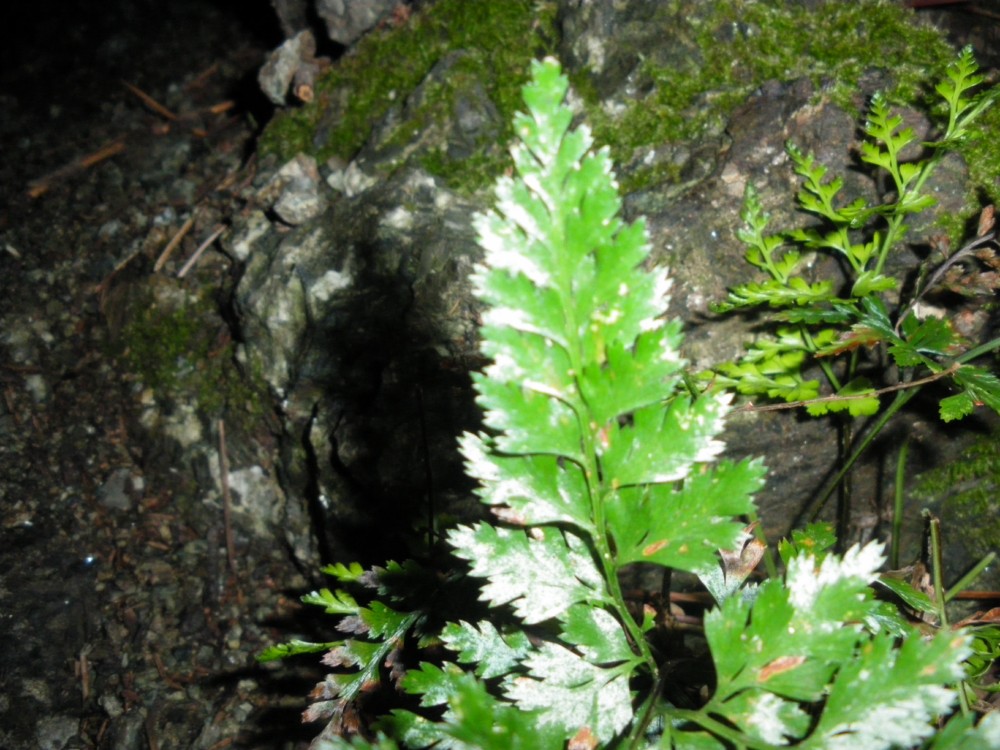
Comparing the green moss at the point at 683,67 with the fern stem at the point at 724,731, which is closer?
the fern stem at the point at 724,731

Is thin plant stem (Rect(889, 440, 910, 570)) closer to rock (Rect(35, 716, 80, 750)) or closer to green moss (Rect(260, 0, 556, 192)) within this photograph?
green moss (Rect(260, 0, 556, 192))

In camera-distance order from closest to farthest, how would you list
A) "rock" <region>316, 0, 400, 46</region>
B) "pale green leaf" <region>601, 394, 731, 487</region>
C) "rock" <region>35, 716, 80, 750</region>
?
"pale green leaf" <region>601, 394, 731, 487</region>, "rock" <region>35, 716, 80, 750</region>, "rock" <region>316, 0, 400, 46</region>

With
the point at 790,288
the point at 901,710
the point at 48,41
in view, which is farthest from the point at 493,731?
the point at 48,41

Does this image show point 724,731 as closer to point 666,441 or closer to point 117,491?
point 666,441

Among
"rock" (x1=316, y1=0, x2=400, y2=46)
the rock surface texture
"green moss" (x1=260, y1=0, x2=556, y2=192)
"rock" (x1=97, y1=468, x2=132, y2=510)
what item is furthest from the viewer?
"rock" (x1=316, y1=0, x2=400, y2=46)

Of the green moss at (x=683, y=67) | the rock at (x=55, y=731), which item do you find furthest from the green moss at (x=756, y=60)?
the rock at (x=55, y=731)

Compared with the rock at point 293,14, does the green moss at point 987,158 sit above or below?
below

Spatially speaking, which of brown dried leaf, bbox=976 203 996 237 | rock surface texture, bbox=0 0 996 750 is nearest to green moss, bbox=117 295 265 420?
rock surface texture, bbox=0 0 996 750

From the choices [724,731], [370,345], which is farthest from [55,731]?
[724,731]

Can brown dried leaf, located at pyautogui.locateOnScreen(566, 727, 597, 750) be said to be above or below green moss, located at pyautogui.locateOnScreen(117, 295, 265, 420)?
below

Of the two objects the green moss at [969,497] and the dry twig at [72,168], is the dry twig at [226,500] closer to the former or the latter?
the dry twig at [72,168]
